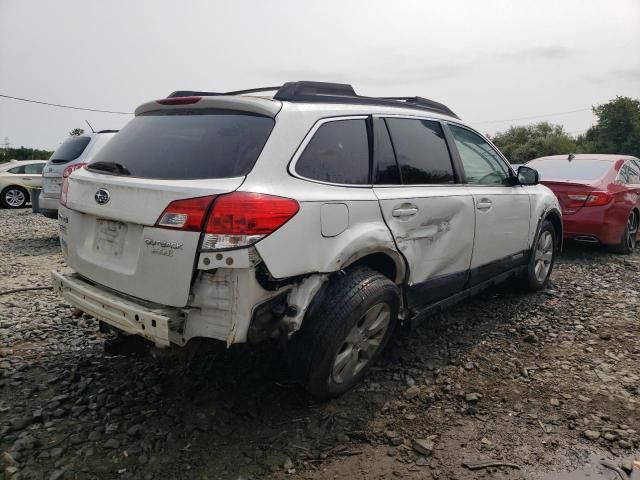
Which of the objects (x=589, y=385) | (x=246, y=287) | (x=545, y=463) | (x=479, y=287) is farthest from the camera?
(x=479, y=287)

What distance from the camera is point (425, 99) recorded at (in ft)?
12.3

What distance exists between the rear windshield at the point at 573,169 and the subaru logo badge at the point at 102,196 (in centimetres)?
599

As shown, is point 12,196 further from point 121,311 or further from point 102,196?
point 121,311

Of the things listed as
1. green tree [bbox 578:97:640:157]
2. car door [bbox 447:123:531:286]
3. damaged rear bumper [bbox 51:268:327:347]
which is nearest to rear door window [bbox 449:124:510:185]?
car door [bbox 447:123:531:286]

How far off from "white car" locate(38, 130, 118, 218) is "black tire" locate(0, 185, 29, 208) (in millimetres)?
7571

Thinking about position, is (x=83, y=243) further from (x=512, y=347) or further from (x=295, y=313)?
(x=512, y=347)

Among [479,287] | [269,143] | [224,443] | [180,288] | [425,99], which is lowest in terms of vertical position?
[224,443]

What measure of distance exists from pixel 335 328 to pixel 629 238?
6089mm

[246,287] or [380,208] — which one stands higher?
[380,208]

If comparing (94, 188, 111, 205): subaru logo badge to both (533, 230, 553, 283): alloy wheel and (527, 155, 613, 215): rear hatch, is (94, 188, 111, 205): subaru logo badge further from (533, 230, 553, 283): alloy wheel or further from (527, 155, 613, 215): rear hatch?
(527, 155, 613, 215): rear hatch


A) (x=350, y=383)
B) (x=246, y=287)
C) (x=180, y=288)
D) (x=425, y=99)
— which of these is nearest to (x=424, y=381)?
(x=350, y=383)

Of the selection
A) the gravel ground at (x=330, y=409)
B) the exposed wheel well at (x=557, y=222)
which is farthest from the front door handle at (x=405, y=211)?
the exposed wheel well at (x=557, y=222)

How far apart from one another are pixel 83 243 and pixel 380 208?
171 cm

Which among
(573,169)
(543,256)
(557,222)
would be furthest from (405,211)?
(573,169)
